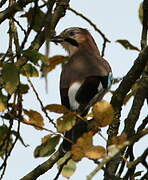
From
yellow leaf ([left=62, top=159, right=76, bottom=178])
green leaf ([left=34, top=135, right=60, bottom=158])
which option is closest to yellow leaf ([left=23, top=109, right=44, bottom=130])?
green leaf ([left=34, top=135, right=60, bottom=158])

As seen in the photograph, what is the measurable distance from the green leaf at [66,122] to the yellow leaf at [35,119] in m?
0.18

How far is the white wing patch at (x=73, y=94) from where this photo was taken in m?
4.57

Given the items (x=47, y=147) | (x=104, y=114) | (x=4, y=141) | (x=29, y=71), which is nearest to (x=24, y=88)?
(x=29, y=71)

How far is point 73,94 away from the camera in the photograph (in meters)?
4.69

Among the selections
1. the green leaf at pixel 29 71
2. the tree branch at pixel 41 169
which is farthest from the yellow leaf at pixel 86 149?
the tree branch at pixel 41 169

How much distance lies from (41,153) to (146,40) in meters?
1.34

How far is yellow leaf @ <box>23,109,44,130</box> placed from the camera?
2.88 meters

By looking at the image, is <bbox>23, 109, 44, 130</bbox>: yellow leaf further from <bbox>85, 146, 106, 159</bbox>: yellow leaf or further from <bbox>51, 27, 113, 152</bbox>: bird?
<bbox>51, 27, 113, 152</bbox>: bird

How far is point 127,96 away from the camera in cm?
355

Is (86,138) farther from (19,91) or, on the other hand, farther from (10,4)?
(10,4)

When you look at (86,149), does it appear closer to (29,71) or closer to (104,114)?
(104,114)

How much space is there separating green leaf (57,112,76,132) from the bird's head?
121 inches

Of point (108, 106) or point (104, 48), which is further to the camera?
point (104, 48)

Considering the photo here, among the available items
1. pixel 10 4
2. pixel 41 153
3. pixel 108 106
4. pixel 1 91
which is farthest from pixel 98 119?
pixel 10 4
